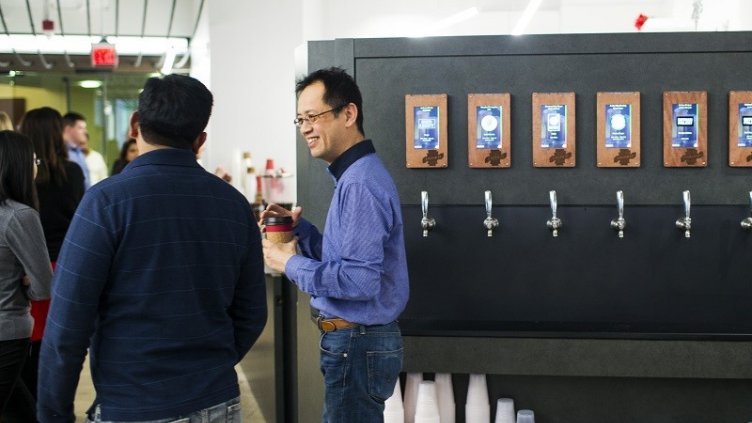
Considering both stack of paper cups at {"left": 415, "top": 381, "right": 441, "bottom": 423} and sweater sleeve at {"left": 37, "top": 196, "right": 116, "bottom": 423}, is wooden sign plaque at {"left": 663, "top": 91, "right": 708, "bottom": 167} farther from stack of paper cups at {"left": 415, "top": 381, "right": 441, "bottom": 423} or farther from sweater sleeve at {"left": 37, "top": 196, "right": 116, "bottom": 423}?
sweater sleeve at {"left": 37, "top": 196, "right": 116, "bottom": 423}

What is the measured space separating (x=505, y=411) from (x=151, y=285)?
6.29 ft

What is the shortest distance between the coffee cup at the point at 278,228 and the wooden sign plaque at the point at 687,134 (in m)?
1.51

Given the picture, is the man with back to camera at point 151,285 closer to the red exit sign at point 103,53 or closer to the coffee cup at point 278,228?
the coffee cup at point 278,228

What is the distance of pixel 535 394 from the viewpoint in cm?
374

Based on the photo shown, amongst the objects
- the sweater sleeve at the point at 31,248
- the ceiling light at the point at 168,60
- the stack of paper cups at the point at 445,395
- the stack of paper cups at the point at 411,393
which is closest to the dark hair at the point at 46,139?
the sweater sleeve at the point at 31,248

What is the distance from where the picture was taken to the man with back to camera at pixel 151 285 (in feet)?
6.68

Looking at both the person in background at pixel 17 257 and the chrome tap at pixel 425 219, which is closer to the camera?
the person in background at pixel 17 257

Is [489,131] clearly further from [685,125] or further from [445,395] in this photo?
[445,395]

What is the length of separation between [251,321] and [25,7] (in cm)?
763

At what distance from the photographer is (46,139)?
16.0 ft

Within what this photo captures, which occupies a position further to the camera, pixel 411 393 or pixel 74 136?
pixel 74 136

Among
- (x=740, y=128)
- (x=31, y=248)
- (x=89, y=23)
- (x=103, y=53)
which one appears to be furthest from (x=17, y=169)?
(x=89, y=23)

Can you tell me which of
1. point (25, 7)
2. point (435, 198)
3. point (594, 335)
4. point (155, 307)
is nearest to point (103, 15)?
point (25, 7)

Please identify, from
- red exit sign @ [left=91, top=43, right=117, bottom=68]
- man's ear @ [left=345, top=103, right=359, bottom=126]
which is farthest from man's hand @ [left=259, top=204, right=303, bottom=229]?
red exit sign @ [left=91, top=43, right=117, bottom=68]
